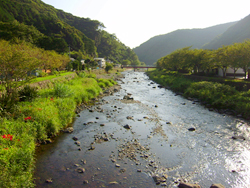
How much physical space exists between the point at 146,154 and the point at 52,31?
102 metres

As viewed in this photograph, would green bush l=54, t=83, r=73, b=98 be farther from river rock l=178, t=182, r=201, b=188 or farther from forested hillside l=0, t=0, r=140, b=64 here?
forested hillside l=0, t=0, r=140, b=64

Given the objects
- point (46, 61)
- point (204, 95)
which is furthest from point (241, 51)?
point (46, 61)

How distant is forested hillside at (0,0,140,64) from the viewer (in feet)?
200

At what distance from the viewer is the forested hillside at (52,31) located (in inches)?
2401

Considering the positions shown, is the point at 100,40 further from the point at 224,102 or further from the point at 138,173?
the point at 138,173

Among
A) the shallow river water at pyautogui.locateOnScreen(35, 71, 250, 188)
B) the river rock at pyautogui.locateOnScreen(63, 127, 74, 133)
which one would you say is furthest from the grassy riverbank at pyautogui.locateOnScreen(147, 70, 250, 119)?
the river rock at pyautogui.locateOnScreen(63, 127, 74, 133)

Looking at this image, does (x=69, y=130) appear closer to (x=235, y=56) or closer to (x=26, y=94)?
(x=26, y=94)

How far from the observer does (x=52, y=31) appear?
9488cm

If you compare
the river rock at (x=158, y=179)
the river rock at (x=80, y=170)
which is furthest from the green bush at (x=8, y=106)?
the river rock at (x=158, y=179)

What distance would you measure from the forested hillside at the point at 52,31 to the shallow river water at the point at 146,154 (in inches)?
2249

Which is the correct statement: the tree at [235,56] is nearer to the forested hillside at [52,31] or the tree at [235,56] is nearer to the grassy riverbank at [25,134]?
the grassy riverbank at [25,134]

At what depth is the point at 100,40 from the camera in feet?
482

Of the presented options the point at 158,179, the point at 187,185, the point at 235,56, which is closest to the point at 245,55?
the point at 235,56

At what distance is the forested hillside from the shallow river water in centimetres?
5713
